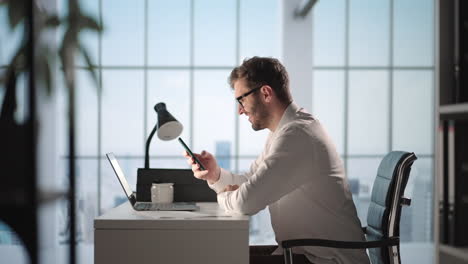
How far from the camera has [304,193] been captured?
200cm

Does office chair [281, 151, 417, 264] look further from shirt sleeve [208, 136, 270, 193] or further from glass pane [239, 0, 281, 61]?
glass pane [239, 0, 281, 61]

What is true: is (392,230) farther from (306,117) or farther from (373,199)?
(306,117)

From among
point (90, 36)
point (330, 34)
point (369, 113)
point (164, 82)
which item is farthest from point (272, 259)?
point (330, 34)

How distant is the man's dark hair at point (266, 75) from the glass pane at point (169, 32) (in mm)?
5553

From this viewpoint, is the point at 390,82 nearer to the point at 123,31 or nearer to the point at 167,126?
the point at 123,31

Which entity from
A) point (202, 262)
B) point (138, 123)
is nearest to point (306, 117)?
point (202, 262)

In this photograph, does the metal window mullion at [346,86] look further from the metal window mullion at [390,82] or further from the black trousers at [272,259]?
the black trousers at [272,259]

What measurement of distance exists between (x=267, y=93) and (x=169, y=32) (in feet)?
19.1

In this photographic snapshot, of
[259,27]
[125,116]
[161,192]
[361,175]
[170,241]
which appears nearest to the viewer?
[170,241]

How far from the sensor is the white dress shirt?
6.16 ft

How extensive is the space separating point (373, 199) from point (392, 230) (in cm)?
20

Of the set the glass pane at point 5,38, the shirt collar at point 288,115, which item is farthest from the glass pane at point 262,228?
the glass pane at point 5,38

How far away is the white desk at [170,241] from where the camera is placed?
170 centimetres

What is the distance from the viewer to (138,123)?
297 inches
